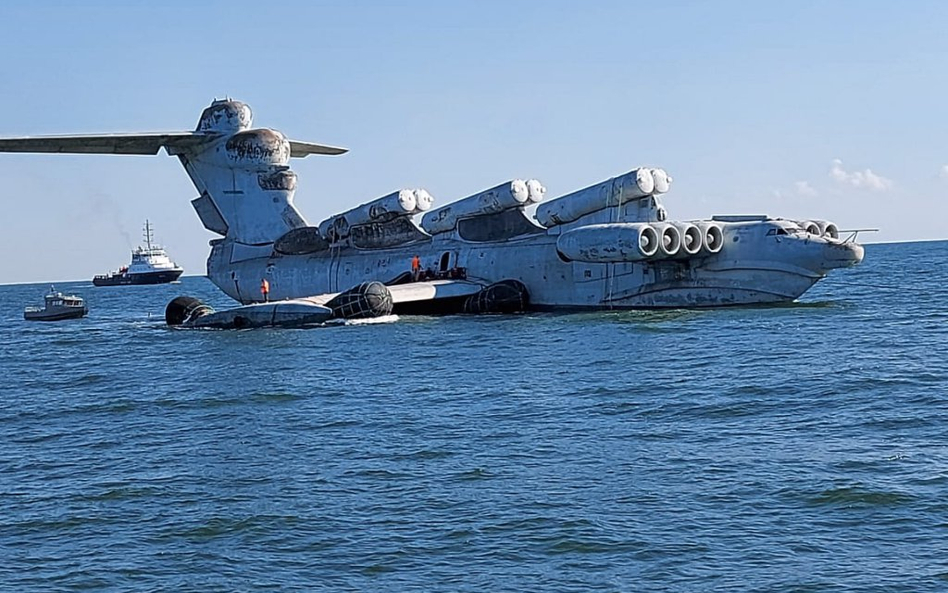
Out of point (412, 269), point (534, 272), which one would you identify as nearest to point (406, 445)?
point (534, 272)

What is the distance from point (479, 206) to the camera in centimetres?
4009

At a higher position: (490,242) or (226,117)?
(226,117)

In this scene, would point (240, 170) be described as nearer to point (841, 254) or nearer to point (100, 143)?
point (100, 143)

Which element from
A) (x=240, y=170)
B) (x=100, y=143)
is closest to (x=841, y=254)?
(x=240, y=170)

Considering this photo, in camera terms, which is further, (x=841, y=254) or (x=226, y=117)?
(x=226, y=117)

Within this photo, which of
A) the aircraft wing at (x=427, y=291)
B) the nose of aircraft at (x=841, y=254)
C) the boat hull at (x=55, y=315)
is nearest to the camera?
the nose of aircraft at (x=841, y=254)

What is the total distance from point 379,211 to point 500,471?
29799 mm

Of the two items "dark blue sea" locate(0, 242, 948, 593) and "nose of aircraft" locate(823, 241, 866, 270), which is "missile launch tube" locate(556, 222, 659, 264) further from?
"dark blue sea" locate(0, 242, 948, 593)

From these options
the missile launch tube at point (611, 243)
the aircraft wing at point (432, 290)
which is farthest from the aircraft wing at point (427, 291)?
the missile launch tube at point (611, 243)

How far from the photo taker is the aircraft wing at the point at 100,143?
43250 mm

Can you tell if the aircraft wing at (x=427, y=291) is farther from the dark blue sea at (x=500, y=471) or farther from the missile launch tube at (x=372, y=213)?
the dark blue sea at (x=500, y=471)

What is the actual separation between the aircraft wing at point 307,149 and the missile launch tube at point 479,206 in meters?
10.8

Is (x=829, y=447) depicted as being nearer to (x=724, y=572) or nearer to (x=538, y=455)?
(x=538, y=455)

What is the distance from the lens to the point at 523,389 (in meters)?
20.9
